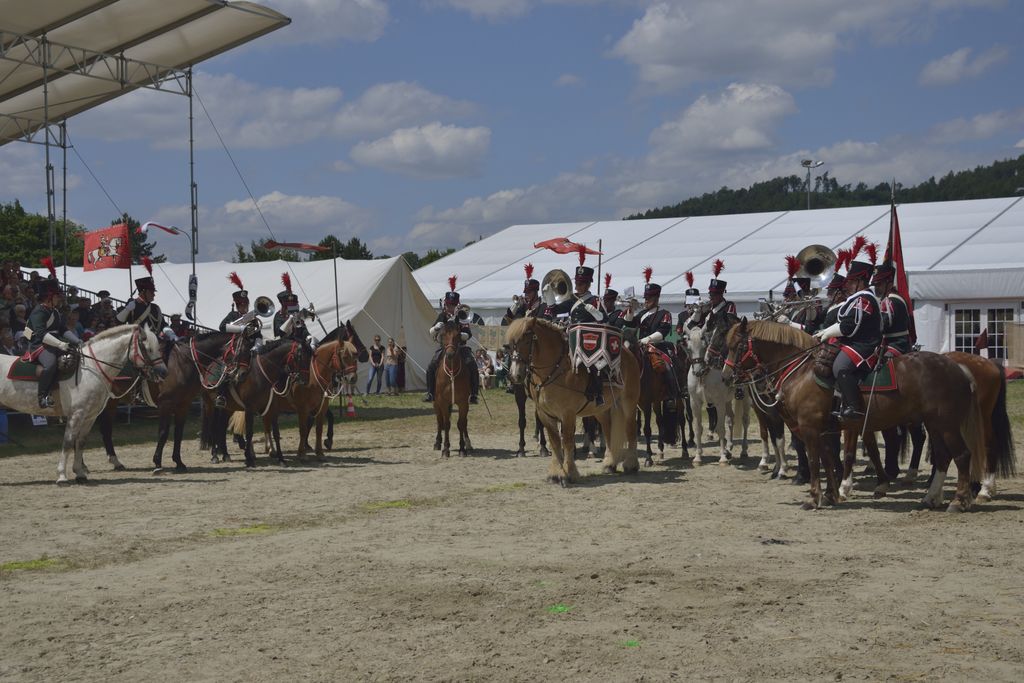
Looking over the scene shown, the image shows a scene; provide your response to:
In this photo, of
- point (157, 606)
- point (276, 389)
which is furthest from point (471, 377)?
point (157, 606)

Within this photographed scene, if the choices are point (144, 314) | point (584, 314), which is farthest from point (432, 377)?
point (144, 314)

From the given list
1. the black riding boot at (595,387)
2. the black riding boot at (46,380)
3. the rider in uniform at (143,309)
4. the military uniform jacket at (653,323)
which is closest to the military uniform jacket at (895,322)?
the black riding boot at (595,387)

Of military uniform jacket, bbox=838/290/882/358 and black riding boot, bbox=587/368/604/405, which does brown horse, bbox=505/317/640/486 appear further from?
military uniform jacket, bbox=838/290/882/358

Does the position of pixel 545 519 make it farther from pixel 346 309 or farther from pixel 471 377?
pixel 346 309

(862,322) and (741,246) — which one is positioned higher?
(741,246)

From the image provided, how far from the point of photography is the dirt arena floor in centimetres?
575

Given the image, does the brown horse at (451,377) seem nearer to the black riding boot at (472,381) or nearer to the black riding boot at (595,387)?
the black riding boot at (472,381)

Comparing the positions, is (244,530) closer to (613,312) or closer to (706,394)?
(613,312)

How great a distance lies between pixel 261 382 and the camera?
1572cm

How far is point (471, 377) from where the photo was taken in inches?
631

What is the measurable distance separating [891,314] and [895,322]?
133mm

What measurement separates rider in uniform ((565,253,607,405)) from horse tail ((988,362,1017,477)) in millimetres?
4540

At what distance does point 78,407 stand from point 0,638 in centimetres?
762

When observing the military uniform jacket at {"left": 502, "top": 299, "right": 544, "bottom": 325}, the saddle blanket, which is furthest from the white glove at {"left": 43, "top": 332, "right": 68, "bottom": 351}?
the saddle blanket
